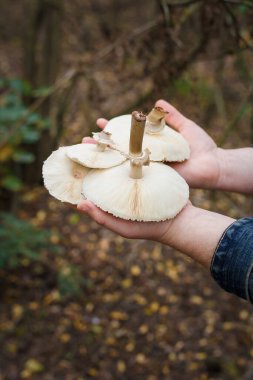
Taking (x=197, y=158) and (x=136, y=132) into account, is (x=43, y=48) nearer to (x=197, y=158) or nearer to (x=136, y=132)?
(x=197, y=158)

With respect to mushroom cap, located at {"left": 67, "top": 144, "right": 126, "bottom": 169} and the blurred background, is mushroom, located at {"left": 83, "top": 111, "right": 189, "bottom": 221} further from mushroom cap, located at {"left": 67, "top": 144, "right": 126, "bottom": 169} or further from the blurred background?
the blurred background

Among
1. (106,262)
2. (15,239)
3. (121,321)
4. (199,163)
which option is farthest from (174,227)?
(106,262)

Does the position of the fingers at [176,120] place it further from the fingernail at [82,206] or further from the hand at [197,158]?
the fingernail at [82,206]

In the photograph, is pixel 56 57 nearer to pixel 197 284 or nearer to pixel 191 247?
pixel 197 284

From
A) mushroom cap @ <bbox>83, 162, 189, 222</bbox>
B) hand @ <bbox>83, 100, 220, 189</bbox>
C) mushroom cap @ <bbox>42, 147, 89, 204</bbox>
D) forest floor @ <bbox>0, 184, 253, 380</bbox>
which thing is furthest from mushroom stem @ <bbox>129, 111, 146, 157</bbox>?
forest floor @ <bbox>0, 184, 253, 380</bbox>

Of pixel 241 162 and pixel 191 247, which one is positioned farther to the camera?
pixel 241 162

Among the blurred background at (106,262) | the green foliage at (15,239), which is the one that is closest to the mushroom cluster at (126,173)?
the blurred background at (106,262)

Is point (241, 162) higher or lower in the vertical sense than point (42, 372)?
higher

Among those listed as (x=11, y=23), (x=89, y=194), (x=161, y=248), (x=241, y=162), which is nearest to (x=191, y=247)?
(x=89, y=194)
